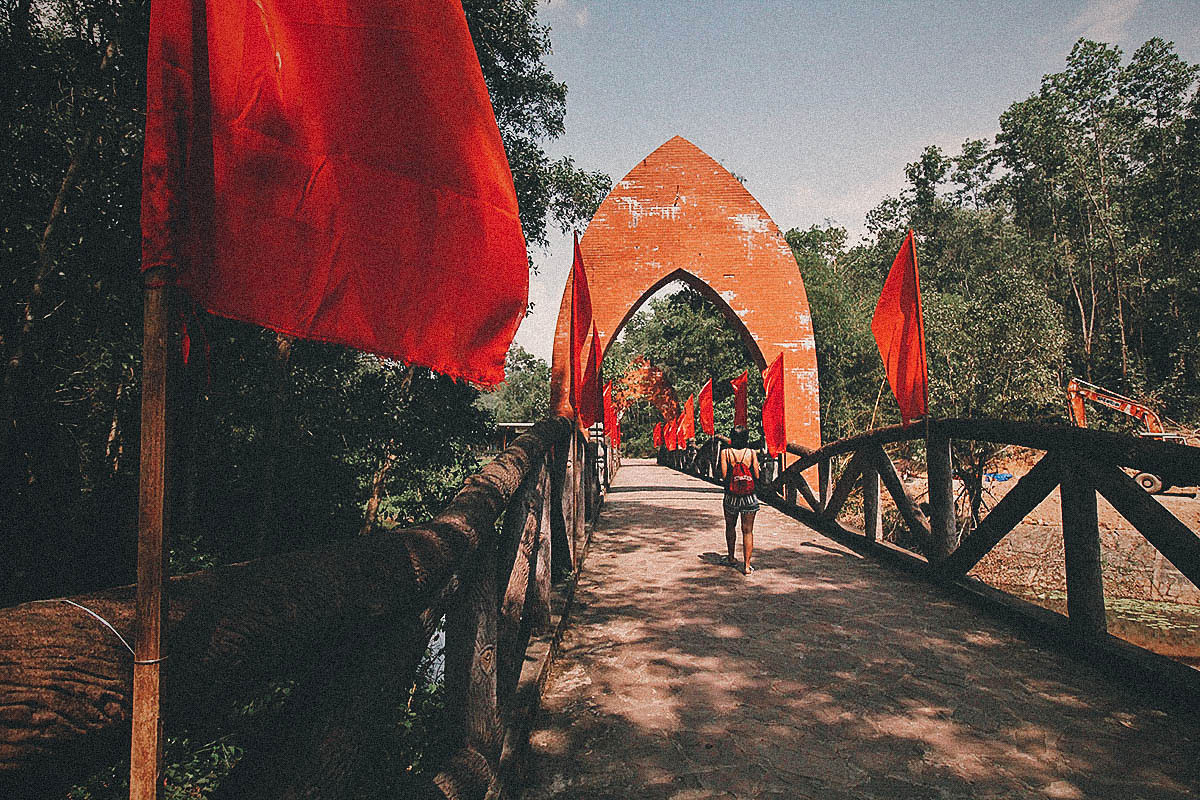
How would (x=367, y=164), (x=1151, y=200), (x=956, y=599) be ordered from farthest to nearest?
(x=1151, y=200)
(x=956, y=599)
(x=367, y=164)

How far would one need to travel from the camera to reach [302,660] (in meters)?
1.21

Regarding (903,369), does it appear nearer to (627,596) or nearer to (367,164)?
(627,596)

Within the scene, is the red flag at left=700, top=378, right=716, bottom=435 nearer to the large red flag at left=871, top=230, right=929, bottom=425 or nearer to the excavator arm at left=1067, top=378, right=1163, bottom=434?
the excavator arm at left=1067, top=378, right=1163, bottom=434

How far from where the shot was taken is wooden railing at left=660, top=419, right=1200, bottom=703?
294cm

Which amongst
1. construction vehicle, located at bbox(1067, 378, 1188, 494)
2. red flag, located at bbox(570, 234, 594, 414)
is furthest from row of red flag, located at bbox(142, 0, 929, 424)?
construction vehicle, located at bbox(1067, 378, 1188, 494)

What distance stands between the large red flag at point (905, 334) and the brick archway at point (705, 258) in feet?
21.8

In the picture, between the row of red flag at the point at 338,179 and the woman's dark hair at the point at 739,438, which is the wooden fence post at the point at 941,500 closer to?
the woman's dark hair at the point at 739,438

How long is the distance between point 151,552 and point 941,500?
5.26 m

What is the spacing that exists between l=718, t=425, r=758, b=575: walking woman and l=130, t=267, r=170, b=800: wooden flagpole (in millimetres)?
5020

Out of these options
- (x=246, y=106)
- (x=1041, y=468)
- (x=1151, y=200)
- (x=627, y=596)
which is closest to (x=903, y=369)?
(x=1041, y=468)

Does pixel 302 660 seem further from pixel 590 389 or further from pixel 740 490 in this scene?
pixel 590 389

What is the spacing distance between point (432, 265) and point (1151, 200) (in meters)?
31.0

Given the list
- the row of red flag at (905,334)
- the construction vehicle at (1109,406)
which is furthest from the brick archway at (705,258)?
the construction vehicle at (1109,406)

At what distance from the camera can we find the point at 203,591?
1.04 metres
